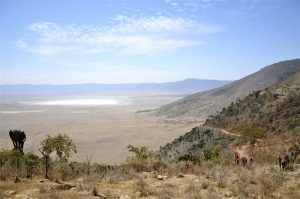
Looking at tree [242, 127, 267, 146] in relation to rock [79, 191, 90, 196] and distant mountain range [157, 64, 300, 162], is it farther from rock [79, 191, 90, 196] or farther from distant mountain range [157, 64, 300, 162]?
rock [79, 191, 90, 196]

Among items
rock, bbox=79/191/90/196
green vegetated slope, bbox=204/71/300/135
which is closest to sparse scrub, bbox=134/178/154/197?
rock, bbox=79/191/90/196

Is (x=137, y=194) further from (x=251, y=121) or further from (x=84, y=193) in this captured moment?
(x=251, y=121)

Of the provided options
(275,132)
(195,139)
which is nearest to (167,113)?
(195,139)

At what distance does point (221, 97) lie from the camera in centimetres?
13675

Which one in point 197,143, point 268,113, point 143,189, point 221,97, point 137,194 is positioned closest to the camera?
point 137,194

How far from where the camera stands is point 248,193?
1137 centimetres

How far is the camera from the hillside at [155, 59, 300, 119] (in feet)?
402

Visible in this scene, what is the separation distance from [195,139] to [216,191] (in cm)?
3802

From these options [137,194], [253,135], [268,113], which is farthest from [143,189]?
[268,113]

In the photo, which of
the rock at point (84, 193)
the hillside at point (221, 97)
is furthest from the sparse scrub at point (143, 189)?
the hillside at point (221, 97)

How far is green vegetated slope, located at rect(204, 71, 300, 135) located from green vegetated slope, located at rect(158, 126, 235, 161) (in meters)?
3.43

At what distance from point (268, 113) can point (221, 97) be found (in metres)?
88.2

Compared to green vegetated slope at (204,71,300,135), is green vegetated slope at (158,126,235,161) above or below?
below

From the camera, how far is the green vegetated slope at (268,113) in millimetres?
43062
